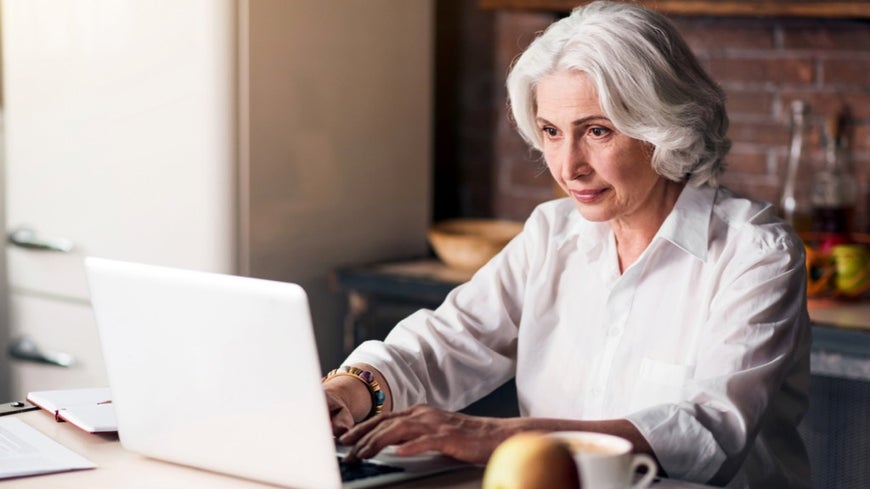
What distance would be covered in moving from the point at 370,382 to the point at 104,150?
1.38m

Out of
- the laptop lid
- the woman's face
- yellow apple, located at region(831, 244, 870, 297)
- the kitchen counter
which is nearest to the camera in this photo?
the laptop lid

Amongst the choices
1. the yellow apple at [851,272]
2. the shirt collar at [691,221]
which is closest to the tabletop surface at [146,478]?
the shirt collar at [691,221]

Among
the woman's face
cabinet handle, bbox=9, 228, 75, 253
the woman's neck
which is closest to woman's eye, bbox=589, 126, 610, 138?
the woman's face

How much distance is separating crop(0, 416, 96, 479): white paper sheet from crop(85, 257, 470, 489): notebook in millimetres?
74

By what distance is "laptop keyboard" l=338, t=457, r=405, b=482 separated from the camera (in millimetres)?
1463

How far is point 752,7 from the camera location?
108 inches

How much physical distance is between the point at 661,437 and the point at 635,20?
0.62 metres

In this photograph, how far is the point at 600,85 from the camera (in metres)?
1.83

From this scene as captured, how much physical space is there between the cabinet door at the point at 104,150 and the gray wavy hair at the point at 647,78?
1.06m

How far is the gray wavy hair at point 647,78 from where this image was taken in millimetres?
1833

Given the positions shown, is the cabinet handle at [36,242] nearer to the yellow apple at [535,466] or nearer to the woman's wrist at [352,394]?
the woman's wrist at [352,394]

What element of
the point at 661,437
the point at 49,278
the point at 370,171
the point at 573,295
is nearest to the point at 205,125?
the point at 370,171

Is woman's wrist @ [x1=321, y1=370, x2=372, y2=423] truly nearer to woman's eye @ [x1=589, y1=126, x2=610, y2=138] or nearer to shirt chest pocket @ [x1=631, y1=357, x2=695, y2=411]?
shirt chest pocket @ [x1=631, y1=357, x2=695, y2=411]

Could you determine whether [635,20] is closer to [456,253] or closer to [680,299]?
[680,299]
